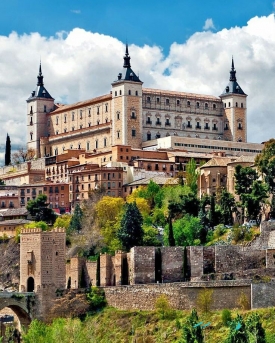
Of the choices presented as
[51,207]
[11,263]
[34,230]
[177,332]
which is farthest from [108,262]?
[51,207]

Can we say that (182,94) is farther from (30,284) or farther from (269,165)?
(30,284)

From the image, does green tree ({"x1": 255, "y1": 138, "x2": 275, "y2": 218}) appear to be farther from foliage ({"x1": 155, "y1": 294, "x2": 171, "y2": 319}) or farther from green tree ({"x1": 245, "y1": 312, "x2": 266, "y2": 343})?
green tree ({"x1": 245, "y1": 312, "x2": 266, "y2": 343})

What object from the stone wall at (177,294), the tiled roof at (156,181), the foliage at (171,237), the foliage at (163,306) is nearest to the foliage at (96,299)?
the stone wall at (177,294)

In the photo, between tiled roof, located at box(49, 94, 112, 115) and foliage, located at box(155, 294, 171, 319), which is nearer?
foliage, located at box(155, 294, 171, 319)

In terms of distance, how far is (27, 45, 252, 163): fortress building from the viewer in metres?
123

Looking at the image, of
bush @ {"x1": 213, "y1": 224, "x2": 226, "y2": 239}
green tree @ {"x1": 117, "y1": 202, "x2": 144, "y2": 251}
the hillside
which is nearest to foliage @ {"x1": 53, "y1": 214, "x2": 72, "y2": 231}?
the hillside

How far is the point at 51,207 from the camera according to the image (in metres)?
112

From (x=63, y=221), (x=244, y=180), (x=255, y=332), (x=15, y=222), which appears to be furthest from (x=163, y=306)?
(x=15, y=222)

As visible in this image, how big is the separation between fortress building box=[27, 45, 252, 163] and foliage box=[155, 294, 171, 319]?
176ft

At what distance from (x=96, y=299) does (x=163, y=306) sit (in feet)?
19.4

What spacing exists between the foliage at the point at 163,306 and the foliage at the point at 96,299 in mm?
4952

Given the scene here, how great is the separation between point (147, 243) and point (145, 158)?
33.3 meters

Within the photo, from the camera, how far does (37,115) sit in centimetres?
13550

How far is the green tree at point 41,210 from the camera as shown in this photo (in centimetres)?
10494
